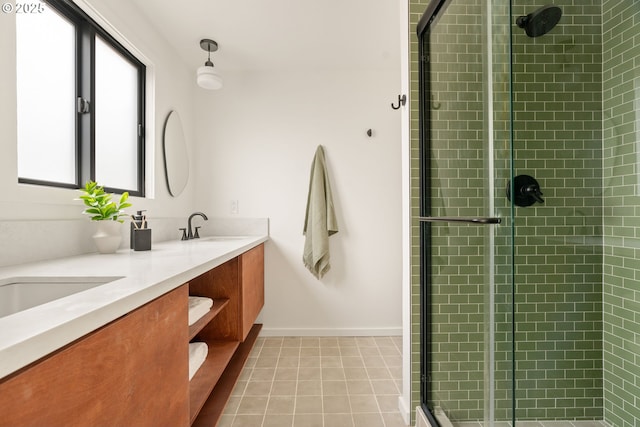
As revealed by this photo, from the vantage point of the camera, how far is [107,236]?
133cm

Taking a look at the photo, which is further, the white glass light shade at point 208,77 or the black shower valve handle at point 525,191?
the white glass light shade at point 208,77

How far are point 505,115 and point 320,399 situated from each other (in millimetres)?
1643

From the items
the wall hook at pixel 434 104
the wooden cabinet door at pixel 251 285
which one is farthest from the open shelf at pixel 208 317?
the wall hook at pixel 434 104

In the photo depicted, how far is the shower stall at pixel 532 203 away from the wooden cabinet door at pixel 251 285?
42.5 inches

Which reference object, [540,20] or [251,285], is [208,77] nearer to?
[251,285]

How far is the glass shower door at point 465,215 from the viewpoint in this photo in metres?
0.90

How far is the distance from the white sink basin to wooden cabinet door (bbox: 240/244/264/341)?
93 cm

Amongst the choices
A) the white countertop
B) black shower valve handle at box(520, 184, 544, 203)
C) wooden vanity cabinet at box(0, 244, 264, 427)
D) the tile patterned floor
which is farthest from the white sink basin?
black shower valve handle at box(520, 184, 544, 203)

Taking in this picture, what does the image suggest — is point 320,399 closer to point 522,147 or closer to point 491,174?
point 491,174

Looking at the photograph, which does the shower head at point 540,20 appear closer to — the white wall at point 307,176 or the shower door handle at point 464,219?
the shower door handle at point 464,219

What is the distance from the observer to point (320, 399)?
5.38 feet

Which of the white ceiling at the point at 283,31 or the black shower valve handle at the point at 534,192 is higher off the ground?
the white ceiling at the point at 283,31

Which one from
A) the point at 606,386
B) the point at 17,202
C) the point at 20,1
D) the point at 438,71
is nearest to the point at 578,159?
the point at 438,71

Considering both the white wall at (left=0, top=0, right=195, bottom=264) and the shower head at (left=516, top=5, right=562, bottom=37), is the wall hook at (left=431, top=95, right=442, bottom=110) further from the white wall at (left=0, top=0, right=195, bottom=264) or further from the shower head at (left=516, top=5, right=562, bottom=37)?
the white wall at (left=0, top=0, right=195, bottom=264)
